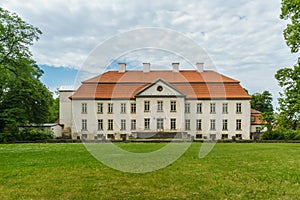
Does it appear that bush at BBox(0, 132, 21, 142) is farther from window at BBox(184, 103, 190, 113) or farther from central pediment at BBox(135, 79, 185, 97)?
window at BBox(184, 103, 190, 113)

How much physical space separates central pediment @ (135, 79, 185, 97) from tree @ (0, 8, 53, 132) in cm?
1060

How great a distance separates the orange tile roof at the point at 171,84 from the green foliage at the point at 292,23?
17.7 m

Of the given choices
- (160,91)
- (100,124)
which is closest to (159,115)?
(160,91)

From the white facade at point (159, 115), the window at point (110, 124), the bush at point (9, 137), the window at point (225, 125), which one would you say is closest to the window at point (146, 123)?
the white facade at point (159, 115)

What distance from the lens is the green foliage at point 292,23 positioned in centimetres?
1568

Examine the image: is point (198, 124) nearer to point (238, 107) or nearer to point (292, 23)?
point (238, 107)

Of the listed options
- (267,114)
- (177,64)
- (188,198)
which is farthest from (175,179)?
(177,64)

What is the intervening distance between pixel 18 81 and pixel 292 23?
21.0 meters

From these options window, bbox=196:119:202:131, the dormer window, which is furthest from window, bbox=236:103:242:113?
the dormer window

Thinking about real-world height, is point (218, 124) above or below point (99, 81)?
below

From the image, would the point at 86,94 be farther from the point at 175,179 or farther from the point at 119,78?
the point at 175,179

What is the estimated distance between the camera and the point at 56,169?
7902mm

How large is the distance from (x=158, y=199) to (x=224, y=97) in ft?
98.7

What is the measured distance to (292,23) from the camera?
16203 millimetres
